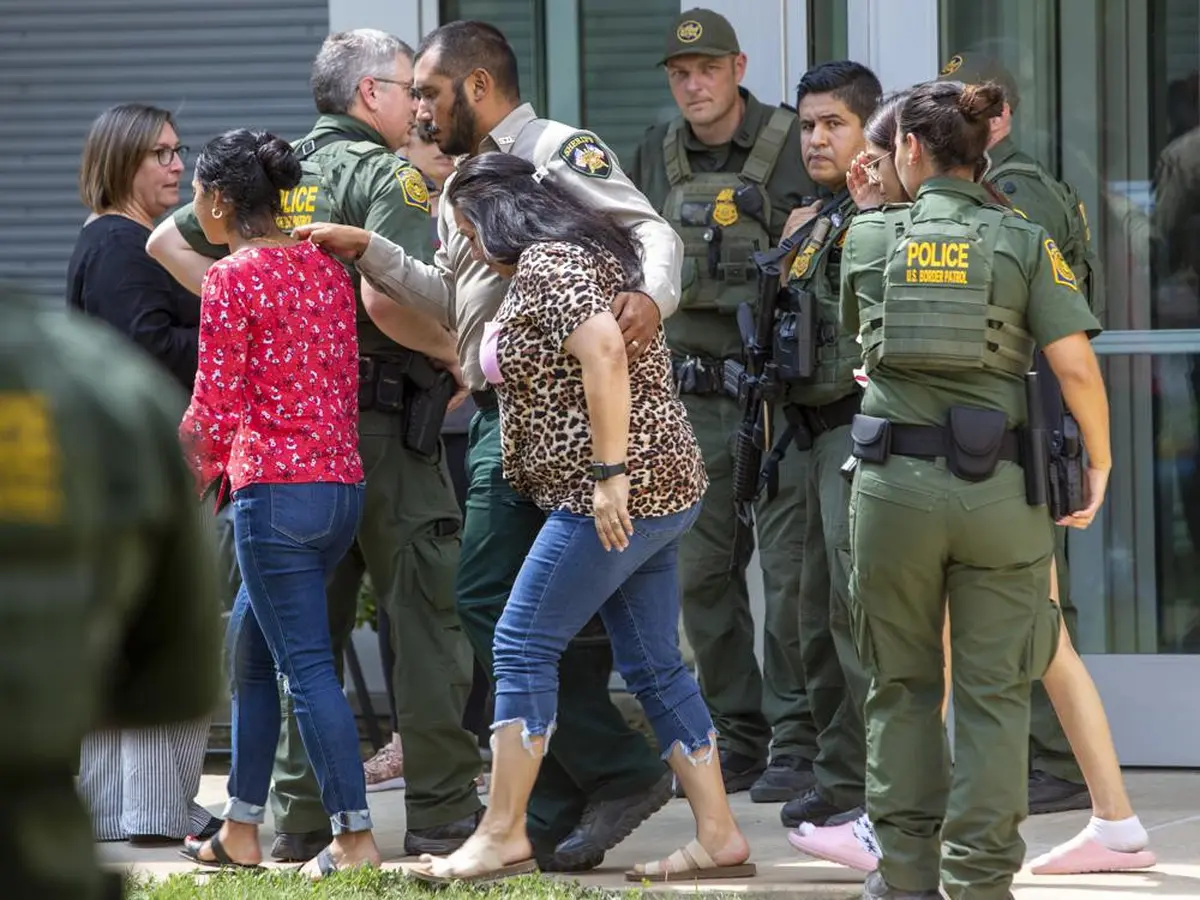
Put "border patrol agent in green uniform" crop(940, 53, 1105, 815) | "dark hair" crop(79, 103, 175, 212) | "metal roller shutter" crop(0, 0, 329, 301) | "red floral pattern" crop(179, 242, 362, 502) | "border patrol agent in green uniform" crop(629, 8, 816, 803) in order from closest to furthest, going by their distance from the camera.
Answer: "red floral pattern" crop(179, 242, 362, 502), "border patrol agent in green uniform" crop(940, 53, 1105, 815), "dark hair" crop(79, 103, 175, 212), "border patrol agent in green uniform" crop(629, 8, 816, 803), "metal roller shutter" crop(0, 0, 329, 301)

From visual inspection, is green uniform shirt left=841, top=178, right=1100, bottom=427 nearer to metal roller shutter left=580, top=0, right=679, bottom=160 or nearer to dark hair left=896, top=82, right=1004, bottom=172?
dark hair left=896, top=82, right=1004, bottom=172

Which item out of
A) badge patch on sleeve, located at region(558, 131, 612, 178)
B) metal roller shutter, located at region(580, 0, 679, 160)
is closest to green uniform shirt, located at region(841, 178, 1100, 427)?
badge patch on sleeve, located at region(558, 131, 612, 178)

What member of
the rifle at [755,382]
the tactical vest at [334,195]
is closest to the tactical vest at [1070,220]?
the rifle at [755,382]

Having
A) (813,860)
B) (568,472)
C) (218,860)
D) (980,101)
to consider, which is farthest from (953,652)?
(218,860)

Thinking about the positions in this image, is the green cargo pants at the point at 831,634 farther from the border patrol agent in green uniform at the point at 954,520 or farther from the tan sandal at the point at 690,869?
the border patrol agent in green uniform at the point at 954,520

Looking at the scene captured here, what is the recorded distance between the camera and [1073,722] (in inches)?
180

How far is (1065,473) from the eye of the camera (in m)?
4.09

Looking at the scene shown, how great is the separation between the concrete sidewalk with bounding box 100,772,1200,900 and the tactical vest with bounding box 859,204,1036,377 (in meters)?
1.32

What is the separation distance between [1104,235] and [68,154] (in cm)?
427

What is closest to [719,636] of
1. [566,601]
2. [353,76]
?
[566,601]

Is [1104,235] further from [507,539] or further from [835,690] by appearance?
[507,539]

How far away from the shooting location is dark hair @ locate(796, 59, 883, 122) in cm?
545

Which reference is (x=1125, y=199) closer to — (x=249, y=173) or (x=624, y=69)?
(x=624, y=69)

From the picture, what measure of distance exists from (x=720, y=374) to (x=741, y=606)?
2.39ft
